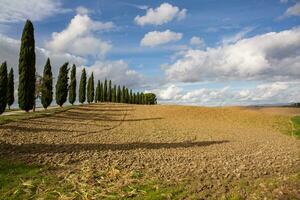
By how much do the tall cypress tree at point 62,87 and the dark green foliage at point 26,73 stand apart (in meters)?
21.2

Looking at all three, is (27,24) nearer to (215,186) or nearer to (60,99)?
(60,99)

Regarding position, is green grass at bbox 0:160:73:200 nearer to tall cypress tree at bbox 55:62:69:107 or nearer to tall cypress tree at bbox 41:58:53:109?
tall cypress tree at bbox 41:58:53:109

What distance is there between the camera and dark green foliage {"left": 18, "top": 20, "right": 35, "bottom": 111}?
4106cm

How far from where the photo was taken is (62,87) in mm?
63938

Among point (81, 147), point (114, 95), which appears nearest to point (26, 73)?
point (81, 147)

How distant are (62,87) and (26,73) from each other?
23.0 m

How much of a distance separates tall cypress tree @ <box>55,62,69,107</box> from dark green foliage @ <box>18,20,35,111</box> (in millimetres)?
21245

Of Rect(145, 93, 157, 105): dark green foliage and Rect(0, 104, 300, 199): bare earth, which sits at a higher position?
Rect(145, 93, 157, 105): dark green foliage

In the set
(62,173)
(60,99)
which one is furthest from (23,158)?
(60,99)

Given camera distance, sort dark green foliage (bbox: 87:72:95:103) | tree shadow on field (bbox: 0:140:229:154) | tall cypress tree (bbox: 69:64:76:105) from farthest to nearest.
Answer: dark green foliage (bbox: 87:72:95:103) < tall cypress tree (bbox: 69:64:76:105) < tree shadow on field (bbox: 0:140:229:154)

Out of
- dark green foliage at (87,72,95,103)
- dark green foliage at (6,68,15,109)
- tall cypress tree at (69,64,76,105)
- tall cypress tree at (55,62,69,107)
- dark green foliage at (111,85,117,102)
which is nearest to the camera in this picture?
dark green foliage at (6,68,15,109)

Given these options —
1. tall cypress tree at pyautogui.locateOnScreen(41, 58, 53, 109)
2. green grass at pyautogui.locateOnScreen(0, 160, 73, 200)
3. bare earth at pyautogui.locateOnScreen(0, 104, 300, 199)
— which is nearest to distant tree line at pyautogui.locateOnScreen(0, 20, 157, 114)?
tall cypress tree at pyautogui.locateOnScreen(41, 58, 53, 109)

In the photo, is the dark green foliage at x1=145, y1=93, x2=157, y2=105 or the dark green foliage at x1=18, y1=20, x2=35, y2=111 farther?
the dark green foliage at x1=145, y1=93, x2=157, y2=105

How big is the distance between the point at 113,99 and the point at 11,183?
98.2 meters
